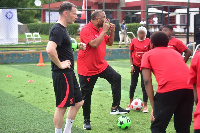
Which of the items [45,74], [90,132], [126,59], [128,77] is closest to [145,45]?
[90,132]

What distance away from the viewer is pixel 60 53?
4.84 metres

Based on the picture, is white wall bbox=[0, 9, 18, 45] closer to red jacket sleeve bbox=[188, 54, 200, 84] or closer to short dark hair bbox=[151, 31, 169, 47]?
short dark hair bbox=[151, 31, 169, 47]

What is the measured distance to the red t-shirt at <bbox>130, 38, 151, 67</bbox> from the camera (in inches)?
283

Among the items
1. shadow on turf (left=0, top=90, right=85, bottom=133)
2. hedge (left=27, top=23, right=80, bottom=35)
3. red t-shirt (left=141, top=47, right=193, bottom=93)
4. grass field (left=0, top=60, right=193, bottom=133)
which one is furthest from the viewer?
hedge (left=27, top=23, right=80, bottom=35)

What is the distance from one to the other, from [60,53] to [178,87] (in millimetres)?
1763

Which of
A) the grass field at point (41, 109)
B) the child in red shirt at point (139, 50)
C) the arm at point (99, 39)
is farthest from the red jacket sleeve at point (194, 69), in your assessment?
the child in red shirt at point (139, 50)

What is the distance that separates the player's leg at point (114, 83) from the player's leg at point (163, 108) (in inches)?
98.8

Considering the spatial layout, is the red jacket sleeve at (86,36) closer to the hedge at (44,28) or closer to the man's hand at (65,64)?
the man's hand at (65,64)

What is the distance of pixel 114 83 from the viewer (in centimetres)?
671

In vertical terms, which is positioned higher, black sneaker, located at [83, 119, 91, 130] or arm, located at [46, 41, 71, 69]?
arm, located at [46, 41, 71, 69]

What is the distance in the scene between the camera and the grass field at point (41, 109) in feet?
19.3

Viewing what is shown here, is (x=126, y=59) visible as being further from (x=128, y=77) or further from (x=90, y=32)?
(x=90, y=32)

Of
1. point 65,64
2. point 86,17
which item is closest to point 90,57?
point 65,64

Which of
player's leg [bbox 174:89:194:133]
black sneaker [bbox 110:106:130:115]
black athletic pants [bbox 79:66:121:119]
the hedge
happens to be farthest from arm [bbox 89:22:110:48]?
the hedge
